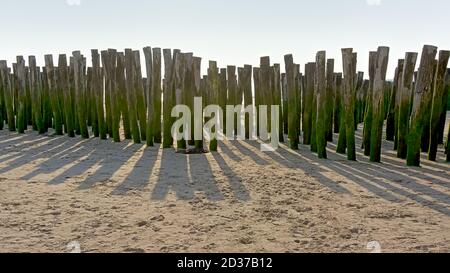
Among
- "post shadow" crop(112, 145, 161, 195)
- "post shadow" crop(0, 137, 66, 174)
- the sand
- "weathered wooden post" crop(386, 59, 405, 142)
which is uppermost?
"weathered wooden post" crop(386, 59, 405, 142)

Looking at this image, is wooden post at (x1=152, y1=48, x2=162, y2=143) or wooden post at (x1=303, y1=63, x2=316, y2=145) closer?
wooden post at (x1=303, y1=63, x2=316, y2=145)

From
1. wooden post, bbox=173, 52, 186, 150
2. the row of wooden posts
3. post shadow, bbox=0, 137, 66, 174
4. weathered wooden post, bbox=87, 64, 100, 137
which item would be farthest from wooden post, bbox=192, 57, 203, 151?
post shadow, bbox=0, 137, 66, 174

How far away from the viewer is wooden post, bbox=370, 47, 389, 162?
5.59m

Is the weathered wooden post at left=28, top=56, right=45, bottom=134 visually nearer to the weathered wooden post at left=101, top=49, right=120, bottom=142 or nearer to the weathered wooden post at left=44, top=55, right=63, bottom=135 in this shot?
the weathered wooden post at left=44, top=55, right=63, bottom=135

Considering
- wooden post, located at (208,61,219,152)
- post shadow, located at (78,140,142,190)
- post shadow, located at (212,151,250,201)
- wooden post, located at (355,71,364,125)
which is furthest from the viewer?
wooden post, located at (355,71,364,125)

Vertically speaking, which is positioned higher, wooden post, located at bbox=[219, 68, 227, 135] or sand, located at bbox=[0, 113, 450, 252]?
wooden post, located at bbox=[219, 68, 227, 135]

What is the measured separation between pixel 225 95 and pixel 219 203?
426 cm

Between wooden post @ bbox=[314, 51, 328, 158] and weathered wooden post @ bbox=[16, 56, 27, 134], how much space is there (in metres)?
6.19

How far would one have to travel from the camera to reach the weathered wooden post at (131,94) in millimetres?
7227

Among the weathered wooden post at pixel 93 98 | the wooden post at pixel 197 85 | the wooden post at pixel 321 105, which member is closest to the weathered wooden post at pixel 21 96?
the weathered wooden post at pixel 93 98

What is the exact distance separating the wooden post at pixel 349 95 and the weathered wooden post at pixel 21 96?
6602 millimetres

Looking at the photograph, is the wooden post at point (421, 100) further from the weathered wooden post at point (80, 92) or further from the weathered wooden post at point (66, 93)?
the weathered wooden post at point (66, 93)

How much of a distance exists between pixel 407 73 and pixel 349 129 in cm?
102

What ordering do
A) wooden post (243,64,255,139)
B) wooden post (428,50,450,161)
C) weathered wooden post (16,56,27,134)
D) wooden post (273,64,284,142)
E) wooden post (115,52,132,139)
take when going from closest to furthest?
1. wooden post (428,50,450,161)
2. wooden post (115,52,132,139)
3. wooden post (273,64,284,142)
4. wooden post (243,64,255,139)
5. weathered wooden post (16,56,27,134)
